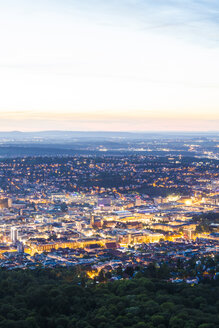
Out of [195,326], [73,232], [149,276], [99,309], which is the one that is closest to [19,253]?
[73,232]

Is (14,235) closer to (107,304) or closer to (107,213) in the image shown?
(107,213)

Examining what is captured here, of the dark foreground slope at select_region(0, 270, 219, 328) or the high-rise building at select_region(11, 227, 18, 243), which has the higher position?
the dark foreground slope at select_region(0, 270, 219, 328)

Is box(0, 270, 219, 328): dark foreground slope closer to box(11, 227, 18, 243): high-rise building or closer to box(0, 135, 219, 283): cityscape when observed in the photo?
box(0, 135, 219, 283): cityscape

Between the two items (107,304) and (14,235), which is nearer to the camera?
(107,304)

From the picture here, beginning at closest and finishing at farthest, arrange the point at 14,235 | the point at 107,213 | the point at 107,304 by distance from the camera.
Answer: the point at 107,304 → the point at 14,235 → the point at 107,213

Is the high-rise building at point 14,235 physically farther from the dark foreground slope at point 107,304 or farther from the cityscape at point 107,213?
the dark foreground slope at point 107,304

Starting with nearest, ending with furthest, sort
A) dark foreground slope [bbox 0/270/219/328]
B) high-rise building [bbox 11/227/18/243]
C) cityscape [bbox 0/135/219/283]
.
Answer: dark foreground slope [bbox 0/270/219/328]
cityscape [bbox 0/135/219/283]
high-rise building [bbox 11/227/18/243]

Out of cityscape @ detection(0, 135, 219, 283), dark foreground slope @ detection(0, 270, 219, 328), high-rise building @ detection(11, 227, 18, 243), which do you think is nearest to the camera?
dark foreground slope @ detection(0, 270, 219, 328)

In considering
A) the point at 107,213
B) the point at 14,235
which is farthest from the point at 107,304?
the point at 107,213

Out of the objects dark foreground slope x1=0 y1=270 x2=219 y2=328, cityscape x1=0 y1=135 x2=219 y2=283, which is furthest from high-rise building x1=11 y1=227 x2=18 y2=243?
dark foreground slope x1=0 y1=270 x2=219 y2=328
